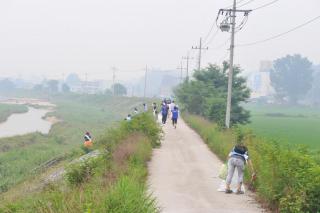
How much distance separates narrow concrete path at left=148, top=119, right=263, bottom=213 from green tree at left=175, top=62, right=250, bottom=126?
1710 cm

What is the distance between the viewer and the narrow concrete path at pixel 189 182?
11.6 meters

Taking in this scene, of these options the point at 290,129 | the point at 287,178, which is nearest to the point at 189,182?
the point at 287,178

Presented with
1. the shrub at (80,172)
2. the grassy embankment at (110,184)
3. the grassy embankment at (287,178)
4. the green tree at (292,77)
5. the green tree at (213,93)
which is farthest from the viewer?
the green tree at (292,77)

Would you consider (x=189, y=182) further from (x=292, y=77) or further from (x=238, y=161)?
(x=292, y=77)

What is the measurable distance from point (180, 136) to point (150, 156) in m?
8.86

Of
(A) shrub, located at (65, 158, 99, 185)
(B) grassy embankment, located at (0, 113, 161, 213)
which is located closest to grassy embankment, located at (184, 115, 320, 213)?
(B) grassy embankment, located at (0, 113, 161, 213)

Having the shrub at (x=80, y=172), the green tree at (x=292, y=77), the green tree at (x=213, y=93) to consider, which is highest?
the green tree at (x=292, y=77)

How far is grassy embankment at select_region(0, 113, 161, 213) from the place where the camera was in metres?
8.80

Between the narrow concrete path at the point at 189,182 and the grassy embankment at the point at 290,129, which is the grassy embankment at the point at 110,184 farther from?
the grassy embankment at the point at 290,129

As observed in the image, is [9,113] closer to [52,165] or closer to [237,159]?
[52,165]

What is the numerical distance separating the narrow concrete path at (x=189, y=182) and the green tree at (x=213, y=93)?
17.1 m

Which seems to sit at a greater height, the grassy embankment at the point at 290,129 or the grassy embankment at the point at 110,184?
the grassy embankment at the point at 110,184

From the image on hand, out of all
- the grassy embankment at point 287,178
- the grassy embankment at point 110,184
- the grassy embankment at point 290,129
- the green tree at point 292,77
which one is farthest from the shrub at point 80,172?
the green tree at point 292,77

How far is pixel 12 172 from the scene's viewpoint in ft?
95.0
